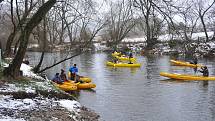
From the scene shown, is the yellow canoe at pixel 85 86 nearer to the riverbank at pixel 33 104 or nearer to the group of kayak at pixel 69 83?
the group of kayak at pixel 69 83

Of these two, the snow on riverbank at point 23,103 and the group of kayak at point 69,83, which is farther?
the group of kayak at point 69,83

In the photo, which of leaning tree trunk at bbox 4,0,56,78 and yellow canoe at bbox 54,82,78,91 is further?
yellow canoe at bbox 54,82,78,91

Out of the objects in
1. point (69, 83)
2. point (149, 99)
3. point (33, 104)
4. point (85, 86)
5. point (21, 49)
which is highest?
point (21, 49)

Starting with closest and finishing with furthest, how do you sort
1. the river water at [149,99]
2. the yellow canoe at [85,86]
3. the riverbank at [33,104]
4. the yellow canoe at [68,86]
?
1. the riverbank at [33,104]
2. the river water at [149,99]
3. the yellow canoe at [68,86]
4. the yellow canoe at [85,86]

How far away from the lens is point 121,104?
65.0 feet

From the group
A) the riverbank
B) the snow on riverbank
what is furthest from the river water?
the snow on riverbank

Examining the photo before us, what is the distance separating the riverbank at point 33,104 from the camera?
1066 centimetres

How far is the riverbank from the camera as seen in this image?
1066cm

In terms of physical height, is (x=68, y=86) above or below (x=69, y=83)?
below

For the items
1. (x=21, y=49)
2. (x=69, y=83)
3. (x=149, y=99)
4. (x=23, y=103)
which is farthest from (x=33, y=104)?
(x=69, y=83)

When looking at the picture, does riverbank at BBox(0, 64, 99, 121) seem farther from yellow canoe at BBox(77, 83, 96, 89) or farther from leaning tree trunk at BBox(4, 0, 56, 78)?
yellow canoe at BBox(77, 83, 96, 89)

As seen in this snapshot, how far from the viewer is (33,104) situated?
12102 millimetres

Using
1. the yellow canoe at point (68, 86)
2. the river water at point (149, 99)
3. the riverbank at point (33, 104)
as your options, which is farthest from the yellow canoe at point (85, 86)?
the riverbank at point (33, 104)

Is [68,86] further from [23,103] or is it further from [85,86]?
[23,103]
